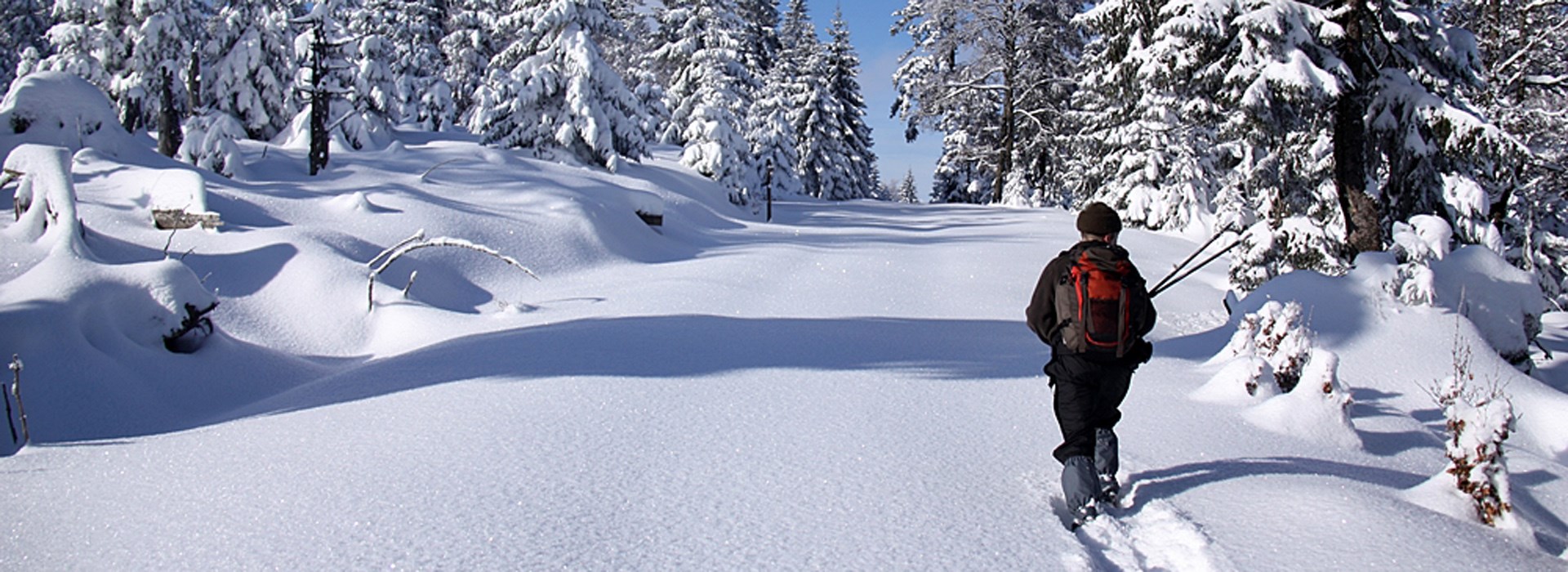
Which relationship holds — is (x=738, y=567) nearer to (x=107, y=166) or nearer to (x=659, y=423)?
(x=659, y=423)

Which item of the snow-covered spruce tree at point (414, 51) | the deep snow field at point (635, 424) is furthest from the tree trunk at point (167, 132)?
the deep snow field at point (635, 424)

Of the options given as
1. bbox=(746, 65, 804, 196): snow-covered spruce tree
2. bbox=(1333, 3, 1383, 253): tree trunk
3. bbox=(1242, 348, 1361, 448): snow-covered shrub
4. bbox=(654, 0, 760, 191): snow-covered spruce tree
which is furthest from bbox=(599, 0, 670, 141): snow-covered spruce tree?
bbox=(1242, 348, 1361, 448): snow-covered shrub

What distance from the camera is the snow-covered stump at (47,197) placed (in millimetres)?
7543

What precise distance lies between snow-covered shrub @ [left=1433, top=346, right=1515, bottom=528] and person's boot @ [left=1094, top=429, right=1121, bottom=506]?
1.52m

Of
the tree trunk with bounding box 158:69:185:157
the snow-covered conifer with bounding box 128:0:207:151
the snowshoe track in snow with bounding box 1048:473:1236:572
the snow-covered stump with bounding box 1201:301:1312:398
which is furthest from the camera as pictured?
the snow-covered conifer with bounding box 128:0:207:151

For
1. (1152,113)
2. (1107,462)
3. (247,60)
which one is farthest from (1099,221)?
(247,60)

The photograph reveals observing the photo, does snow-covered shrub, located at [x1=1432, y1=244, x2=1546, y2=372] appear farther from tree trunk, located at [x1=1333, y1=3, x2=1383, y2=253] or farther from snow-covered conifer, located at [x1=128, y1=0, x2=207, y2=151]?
snow-covered conifer, located at [x1=128, y1=0, x2=207, y2=151]

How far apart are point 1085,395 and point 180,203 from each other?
1048 cm

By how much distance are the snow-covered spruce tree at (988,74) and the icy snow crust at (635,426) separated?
18.3 meters

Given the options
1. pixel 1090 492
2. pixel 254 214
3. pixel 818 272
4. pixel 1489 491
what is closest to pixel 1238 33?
pixel 818 272

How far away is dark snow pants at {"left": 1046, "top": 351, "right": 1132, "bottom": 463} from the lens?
11.8ft

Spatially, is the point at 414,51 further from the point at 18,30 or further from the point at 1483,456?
the point at 1483,456

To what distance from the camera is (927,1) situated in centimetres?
2853

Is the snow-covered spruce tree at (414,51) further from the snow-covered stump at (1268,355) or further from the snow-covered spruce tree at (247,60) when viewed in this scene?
the snow-covered stump at (1268,355)
